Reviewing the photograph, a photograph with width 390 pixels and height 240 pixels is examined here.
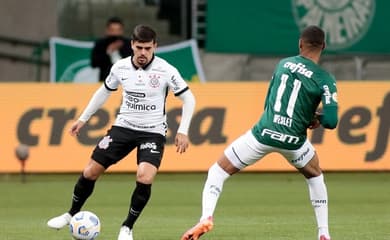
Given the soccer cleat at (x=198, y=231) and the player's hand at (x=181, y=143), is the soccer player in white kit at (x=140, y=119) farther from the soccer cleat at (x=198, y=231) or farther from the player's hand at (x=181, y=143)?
the soccer cleat at (x=198, y=231)

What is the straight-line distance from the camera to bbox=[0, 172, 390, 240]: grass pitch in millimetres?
13125

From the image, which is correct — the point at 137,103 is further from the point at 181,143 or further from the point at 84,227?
the point at 84,227

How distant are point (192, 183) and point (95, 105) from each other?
258 inches

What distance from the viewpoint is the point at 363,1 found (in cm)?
2356

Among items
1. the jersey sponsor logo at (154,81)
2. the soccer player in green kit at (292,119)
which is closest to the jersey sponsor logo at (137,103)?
the jersey sponsor logo at (154,81)

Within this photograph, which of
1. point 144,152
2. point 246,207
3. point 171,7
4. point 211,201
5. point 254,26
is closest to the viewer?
point 211,201

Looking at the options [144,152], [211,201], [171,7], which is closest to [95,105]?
[144,152]

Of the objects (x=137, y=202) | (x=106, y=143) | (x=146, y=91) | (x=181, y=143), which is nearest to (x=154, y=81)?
(x=146, y=91)

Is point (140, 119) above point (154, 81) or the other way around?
the other way around

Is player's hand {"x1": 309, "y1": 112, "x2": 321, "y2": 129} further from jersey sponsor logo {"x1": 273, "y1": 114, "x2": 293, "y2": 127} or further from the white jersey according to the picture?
the white jersey

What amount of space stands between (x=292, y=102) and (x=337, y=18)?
12290mm

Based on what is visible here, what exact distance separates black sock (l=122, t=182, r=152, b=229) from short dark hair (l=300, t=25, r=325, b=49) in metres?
2.17

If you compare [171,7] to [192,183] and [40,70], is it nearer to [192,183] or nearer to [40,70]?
[40,70]

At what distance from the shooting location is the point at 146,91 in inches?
495
